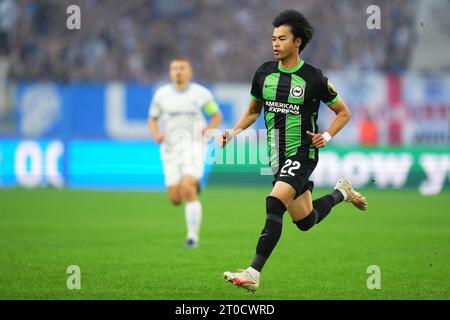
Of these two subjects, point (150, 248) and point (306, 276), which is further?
point (150, 248)

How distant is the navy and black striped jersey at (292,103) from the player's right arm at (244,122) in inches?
8.5

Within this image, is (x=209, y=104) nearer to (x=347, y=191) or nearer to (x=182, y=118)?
(x=182, y=118)

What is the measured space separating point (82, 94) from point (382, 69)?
366 inches

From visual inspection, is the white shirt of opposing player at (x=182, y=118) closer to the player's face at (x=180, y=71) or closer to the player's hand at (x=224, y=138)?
the player's face at (x=180, y=71)

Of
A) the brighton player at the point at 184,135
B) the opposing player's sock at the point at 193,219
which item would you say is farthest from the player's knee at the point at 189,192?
the opposing player's sock at the point at 193,219

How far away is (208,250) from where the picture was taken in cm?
1238

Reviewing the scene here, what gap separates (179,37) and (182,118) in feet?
64.7

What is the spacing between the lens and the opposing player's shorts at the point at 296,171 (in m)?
8.56

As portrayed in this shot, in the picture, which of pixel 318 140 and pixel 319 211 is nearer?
pixel 318 140

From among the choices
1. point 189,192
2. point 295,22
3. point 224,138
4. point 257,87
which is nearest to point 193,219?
point 189,192

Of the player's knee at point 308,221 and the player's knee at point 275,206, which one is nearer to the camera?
the player's knee at point 275,206

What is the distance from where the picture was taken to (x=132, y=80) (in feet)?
105
